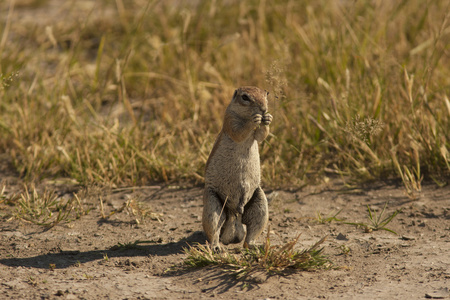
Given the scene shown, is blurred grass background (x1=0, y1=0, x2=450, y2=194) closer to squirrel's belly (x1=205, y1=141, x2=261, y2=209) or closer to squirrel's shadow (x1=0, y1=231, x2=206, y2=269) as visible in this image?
squirrel's belly (x1=205, y1=141, x2=261, y2=209)

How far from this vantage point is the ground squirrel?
3.70 m

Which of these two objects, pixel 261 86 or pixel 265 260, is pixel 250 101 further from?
pixel 261 86

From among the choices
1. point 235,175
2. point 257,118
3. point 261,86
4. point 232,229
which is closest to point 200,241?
point 232,229

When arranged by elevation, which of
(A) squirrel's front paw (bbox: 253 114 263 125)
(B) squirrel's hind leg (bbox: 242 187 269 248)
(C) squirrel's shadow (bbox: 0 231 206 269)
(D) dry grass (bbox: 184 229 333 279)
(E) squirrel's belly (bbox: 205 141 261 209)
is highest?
(A) squirrel's front paw (bbox: 253 114 263 125)

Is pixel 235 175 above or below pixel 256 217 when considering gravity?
above

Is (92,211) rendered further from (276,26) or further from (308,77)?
(276,26)

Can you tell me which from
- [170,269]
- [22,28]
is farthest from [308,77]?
[22,28]

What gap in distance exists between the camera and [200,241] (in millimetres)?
4188

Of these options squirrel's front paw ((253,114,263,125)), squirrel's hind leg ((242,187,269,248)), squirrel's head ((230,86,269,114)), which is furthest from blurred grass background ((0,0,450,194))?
squirrel's hind leg ((242,187,269,248))

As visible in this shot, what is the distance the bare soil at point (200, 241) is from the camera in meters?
3.36

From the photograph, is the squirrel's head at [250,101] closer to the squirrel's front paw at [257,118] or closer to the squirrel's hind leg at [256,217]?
the squirrel's front paw at [257,118]

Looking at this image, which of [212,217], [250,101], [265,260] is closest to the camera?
[265,260]

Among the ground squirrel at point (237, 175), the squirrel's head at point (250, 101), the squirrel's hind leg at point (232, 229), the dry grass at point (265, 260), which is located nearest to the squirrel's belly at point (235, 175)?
the ground squirrel at point (237, 175)

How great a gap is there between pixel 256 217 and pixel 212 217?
1.06 ft
